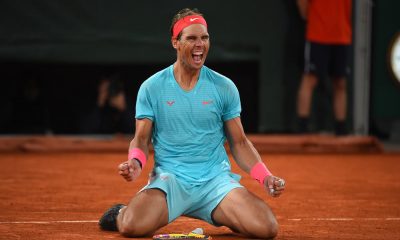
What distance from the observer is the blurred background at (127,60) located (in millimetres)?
11523

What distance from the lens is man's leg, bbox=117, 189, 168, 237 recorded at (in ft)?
17.0

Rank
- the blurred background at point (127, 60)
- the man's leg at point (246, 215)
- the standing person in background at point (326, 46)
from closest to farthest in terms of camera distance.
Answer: the man's leg at point (246, 215), the standing person in background at point (326, 46), the blurred background at point (127, 60)

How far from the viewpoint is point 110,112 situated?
11633 mm

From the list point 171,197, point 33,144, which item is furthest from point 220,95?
point 33,144

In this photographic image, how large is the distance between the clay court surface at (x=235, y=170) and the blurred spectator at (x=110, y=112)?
1.71 ft

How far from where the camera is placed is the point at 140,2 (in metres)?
11.7

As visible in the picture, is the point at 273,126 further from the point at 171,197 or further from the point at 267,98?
the point at 171,197

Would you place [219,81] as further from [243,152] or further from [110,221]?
[110,221]

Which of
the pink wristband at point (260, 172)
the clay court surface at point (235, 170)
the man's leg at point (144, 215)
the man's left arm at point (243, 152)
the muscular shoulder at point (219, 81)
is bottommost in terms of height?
the clay court surface at point (235, 170)

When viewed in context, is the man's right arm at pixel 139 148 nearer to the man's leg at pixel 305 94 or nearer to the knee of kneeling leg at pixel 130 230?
the knee of kneeling leg at pixel 130 230

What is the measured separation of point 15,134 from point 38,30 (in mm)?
1365

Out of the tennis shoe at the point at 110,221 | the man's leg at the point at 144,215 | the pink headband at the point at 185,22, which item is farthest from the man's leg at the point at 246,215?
the pink headband at the point at 185,22

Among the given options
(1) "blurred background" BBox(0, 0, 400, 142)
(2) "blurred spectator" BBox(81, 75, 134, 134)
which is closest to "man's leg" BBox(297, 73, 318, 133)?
(1) "blurred background" BBox(0, 0, 400, 142)

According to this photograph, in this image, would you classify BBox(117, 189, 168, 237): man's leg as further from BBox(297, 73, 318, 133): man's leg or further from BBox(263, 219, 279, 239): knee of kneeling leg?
BBox(297, 73, 318, 133): man's leg
